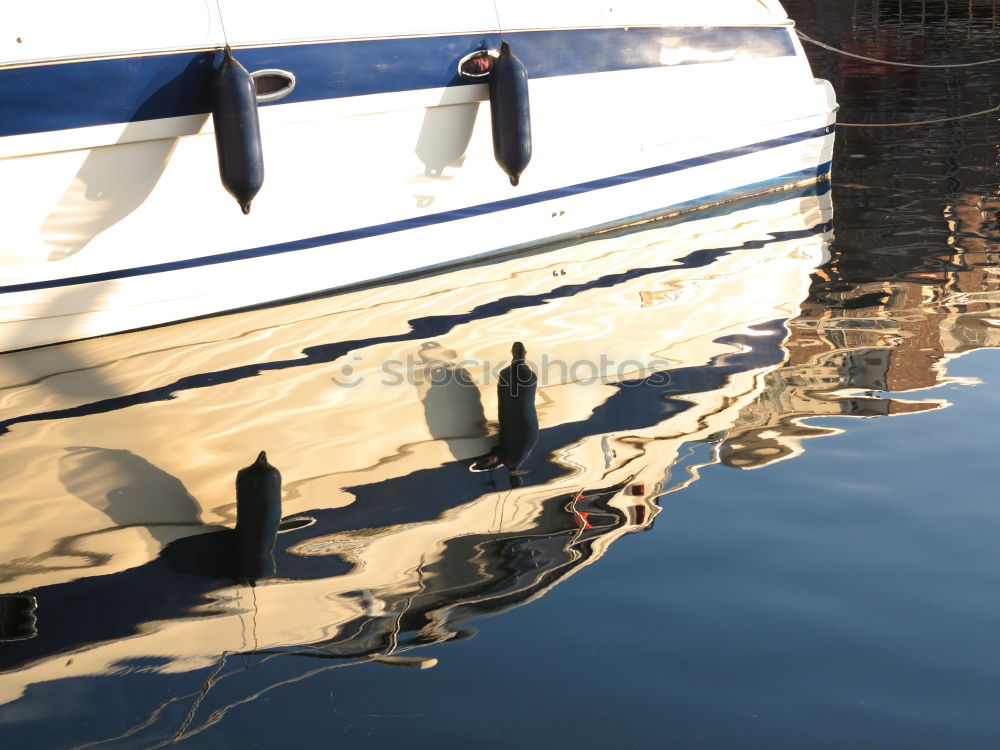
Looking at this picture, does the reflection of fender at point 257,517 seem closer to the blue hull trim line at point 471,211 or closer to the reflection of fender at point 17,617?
the reflection of fender at point 17,617

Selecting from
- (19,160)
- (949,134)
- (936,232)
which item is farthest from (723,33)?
(19,160)

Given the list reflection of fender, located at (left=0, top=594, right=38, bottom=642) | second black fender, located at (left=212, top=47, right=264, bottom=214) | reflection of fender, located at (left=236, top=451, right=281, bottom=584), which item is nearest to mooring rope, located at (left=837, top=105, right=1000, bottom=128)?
second black fender, located at (left=212, top=47, right=264, bottom=214)

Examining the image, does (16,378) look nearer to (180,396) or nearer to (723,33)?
(180,396)

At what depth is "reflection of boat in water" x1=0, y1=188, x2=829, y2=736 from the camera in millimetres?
2840

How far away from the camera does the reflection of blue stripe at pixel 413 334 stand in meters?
4.23

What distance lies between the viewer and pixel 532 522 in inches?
129

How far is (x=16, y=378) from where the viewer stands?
4.58m

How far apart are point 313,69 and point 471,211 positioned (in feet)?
4.10

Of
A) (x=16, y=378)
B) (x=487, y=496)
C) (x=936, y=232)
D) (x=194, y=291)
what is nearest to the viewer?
(x=487, y=496)

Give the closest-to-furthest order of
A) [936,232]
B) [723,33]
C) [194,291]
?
[194,291], [936,232], [723,33]

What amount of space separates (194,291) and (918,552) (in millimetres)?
3376

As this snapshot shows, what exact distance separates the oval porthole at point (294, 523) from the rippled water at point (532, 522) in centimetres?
1

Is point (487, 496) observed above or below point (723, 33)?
below

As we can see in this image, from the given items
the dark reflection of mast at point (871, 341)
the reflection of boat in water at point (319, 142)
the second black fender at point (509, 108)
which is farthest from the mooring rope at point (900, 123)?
the second black fender at point (509, 108)
